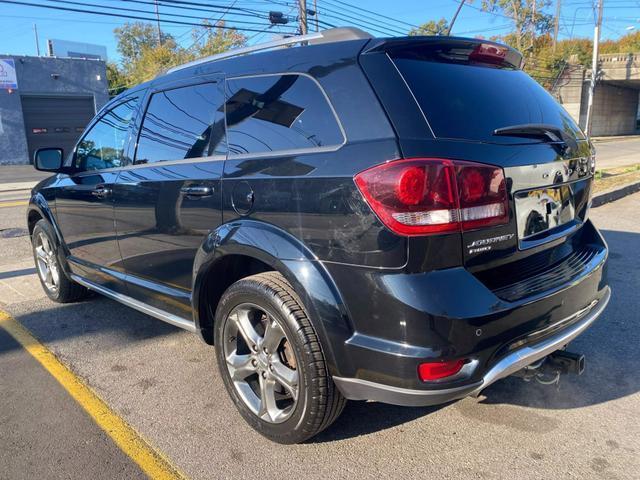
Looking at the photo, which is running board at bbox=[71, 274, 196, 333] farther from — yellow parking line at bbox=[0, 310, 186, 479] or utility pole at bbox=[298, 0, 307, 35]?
utility pole at bbox=[298, 0, 307, 35]

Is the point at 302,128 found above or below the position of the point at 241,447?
above

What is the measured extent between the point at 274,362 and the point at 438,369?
876mm

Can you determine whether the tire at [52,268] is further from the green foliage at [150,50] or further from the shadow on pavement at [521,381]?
the green foliage at [150,50]

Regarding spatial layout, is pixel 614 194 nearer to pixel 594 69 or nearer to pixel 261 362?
pixel 261 362

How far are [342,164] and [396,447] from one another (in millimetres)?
1437

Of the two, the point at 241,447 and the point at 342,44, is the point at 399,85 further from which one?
the point at 241,447

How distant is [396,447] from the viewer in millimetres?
2609

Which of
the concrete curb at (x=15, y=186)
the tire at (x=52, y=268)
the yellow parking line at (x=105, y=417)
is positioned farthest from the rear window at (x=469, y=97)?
the concrete curb at (x=15, y=186)

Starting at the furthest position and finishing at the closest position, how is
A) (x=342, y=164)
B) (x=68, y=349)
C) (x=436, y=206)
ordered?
1. (x=68, y=349)
2. (x=342, y=164)
3. (x=436, y=206)

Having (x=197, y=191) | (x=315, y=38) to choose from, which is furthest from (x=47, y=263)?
(x=315, y=38)

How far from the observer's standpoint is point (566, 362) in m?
2.68

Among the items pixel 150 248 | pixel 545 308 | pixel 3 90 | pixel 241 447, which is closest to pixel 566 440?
pixel 545 308

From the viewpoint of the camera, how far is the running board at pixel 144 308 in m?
3.23

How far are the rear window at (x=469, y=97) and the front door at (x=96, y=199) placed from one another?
2.19 m
